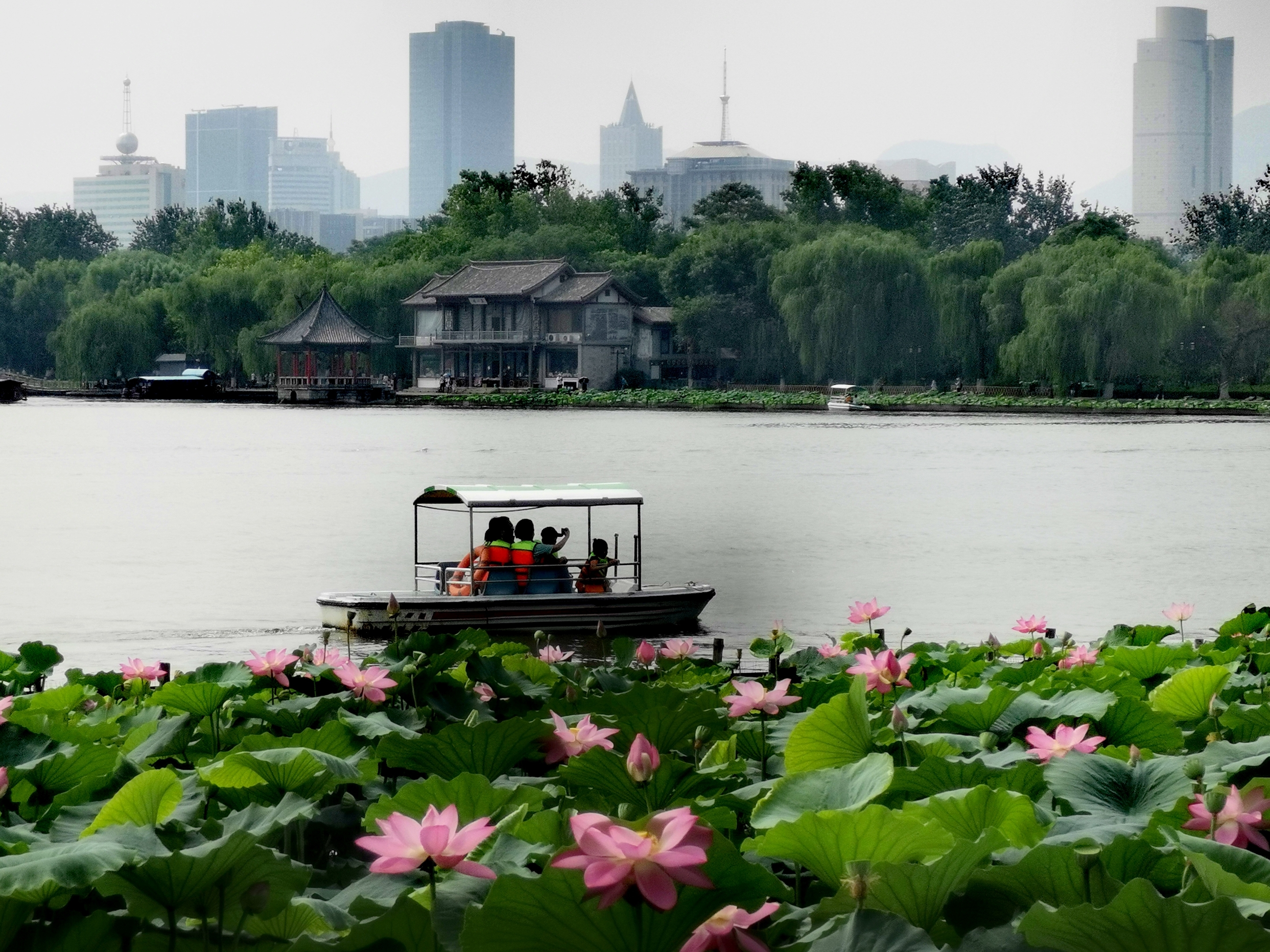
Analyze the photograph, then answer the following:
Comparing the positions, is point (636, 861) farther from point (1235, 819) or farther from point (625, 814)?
point (1235, 819)

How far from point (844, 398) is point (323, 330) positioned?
1862cm

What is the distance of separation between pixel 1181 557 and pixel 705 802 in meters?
16.9

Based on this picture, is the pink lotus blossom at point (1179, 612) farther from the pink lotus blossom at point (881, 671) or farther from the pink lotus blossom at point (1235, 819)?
the pink lotus blossom at point (1235, 819)

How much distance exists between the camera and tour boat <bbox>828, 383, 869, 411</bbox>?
51094mm

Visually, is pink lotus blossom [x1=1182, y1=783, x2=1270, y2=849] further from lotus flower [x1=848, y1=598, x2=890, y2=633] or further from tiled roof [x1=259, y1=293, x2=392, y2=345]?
tiled roof [x1=259, y1=293, x2=392, y2=345]

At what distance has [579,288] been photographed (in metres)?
58.4

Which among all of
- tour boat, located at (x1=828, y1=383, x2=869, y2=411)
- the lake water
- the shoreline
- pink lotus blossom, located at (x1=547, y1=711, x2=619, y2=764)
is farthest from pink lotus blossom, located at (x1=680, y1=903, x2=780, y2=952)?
tour boat, located at (x1=828, y1=383, x2=869, y2=411)

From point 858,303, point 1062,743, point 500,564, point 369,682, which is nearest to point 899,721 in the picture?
point 1062,743

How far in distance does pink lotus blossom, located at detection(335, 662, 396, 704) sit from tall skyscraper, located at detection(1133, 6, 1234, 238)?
180663mm

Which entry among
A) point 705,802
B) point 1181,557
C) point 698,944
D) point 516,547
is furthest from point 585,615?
point 698,944

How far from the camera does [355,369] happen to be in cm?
6066

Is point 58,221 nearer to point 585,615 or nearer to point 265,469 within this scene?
point 265,469

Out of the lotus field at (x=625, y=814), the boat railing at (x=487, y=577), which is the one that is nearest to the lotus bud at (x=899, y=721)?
the lotus field at (x=625, y=814)

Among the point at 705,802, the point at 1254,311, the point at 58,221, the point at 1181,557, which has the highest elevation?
the point at 58,221
